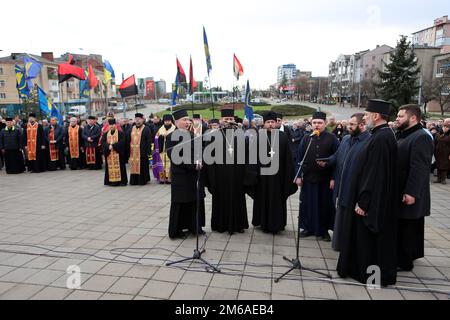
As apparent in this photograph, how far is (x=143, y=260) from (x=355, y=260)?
2.89 m

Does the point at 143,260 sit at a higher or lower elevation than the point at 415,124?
lower

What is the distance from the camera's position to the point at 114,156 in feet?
32.7

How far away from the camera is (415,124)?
4.32 meters

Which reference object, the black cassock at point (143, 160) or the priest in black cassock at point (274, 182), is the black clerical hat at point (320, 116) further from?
the black cassock at point (143, 160)

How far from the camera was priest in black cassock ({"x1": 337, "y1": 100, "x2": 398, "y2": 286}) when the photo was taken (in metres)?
3.72

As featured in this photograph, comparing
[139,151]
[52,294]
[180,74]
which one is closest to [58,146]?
[139,151]

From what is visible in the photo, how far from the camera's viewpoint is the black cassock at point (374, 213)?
3.71 meters

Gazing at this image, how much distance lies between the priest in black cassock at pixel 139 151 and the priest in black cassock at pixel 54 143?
4.10 metres

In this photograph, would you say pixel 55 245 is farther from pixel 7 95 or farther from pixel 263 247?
pixel 7 95

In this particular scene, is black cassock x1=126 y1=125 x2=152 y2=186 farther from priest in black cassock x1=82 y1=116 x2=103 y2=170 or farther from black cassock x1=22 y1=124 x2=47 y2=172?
black cassock x1=22 y1=124 x2=47 y2=172

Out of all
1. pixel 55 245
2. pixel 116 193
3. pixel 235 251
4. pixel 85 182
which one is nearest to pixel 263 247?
pixel 235 251

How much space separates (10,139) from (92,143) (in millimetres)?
2939

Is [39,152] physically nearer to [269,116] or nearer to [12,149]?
[12,149]

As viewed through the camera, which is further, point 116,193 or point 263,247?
point 116,193
